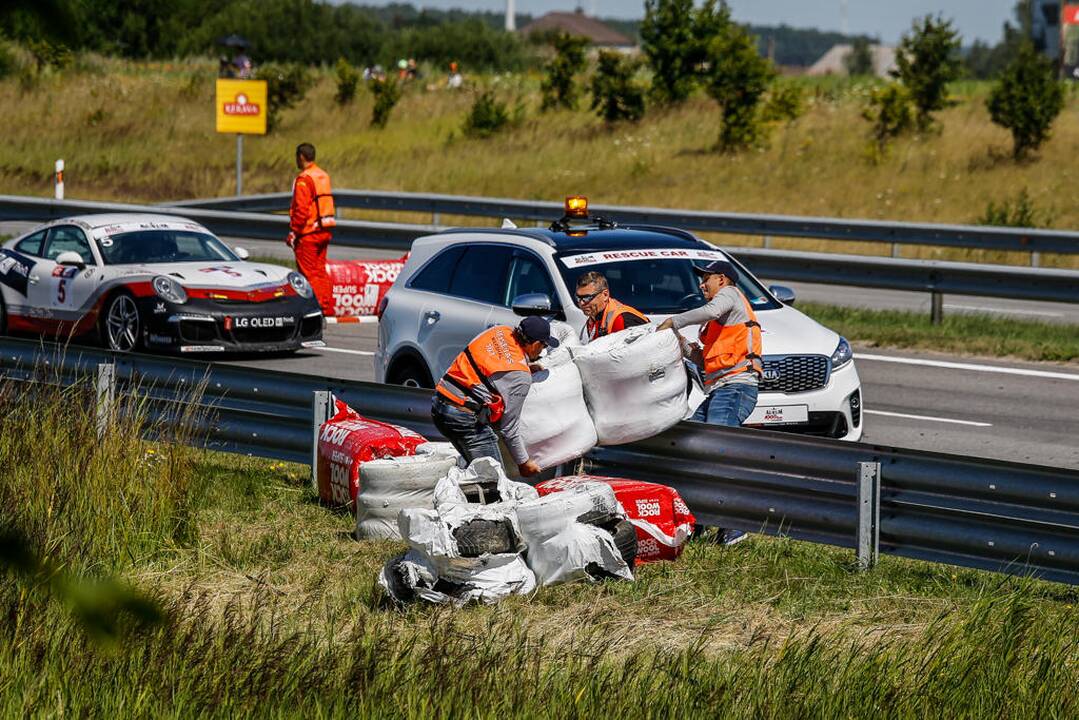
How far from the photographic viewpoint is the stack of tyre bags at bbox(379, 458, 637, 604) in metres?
7.12

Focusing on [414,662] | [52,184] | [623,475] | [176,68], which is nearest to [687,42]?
[52,184]

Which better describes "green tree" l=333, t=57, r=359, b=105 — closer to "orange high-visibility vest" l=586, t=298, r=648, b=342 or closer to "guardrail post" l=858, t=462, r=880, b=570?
"orange high-visibility vest" l=586, t=298, r=648, b=342

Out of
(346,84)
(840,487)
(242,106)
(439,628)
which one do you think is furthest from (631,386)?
(346,84)

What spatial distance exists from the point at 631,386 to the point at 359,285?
1022 cm

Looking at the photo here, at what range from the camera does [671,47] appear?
4222cm

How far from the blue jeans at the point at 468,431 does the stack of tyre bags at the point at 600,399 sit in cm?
21

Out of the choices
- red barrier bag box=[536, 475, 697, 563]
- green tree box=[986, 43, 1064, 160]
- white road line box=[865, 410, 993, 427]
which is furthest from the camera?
green tree box=[986, 43, 1064, 160]

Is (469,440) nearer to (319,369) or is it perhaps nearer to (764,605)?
(764,605)

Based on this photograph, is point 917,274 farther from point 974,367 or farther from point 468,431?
point 468,431

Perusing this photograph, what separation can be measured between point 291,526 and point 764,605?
2.96m

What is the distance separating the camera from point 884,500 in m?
7.99

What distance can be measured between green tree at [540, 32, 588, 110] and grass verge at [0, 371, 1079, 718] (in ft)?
117

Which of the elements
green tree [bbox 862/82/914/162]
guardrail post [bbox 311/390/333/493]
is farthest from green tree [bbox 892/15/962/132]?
guardrail post [bbox 311/390/333/493]

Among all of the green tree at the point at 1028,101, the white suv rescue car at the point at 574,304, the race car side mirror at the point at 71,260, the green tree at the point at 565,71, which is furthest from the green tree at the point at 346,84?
the white suv rescue car at the point at 574,304
